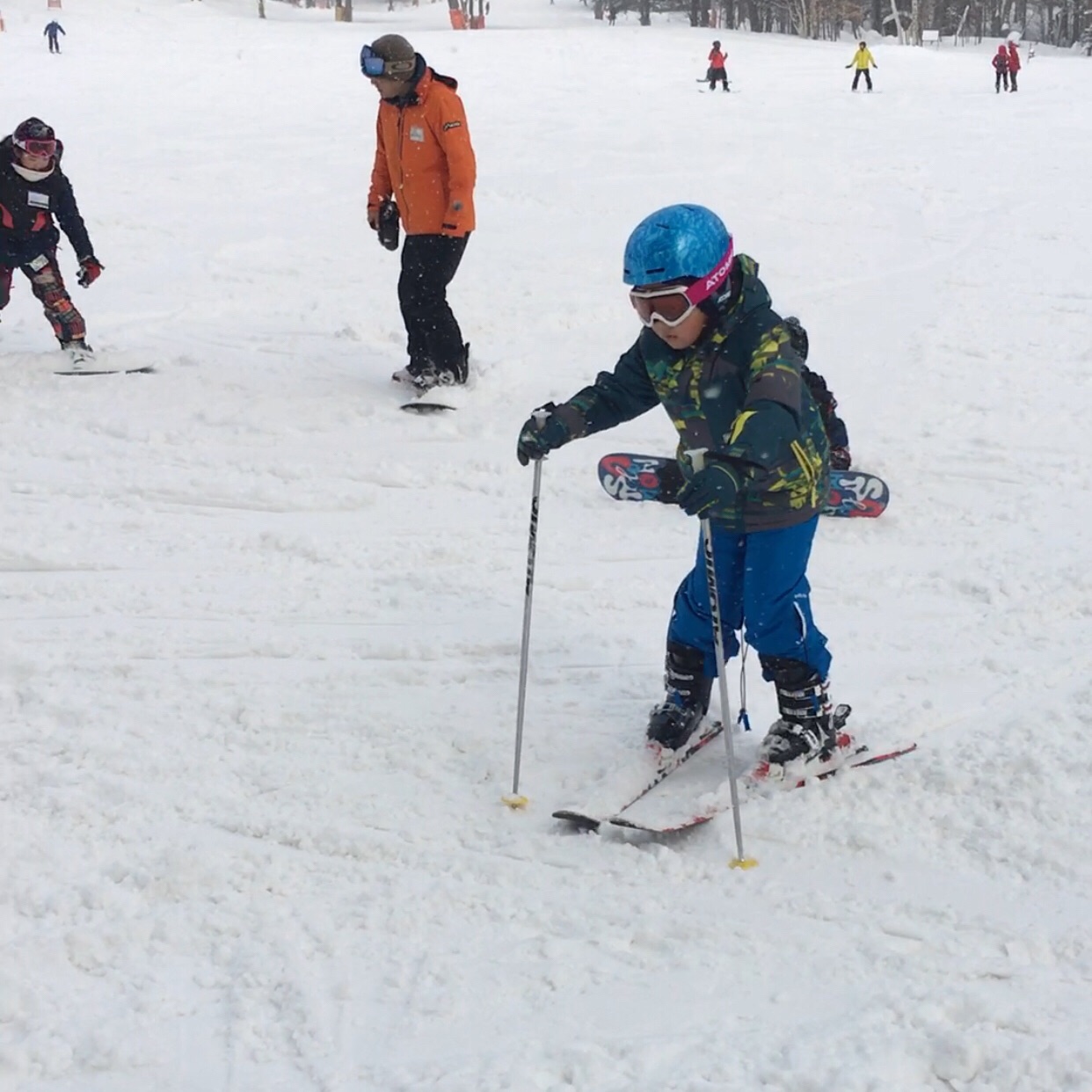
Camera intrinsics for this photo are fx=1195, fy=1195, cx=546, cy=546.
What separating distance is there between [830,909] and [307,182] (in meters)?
13.3

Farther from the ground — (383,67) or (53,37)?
(53,37)

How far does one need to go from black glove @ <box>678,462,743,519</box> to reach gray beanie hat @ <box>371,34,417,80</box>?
14.4 ft

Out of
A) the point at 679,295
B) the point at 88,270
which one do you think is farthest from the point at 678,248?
the point at 88,270

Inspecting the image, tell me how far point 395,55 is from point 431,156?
0.56 m

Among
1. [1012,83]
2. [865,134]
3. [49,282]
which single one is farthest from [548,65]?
[49,282]

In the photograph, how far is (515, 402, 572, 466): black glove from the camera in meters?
3.51

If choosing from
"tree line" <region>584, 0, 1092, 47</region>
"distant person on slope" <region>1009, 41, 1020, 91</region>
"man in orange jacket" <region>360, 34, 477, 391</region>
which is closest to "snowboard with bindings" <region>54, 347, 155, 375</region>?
"man in orange jacket" <region>360, 34, 477, 391</region>

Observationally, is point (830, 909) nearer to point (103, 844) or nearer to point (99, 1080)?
point (99, 1080)

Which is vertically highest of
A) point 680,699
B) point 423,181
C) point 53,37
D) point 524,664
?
point 53,37

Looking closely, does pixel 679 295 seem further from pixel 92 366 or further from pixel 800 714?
pixel 92 366

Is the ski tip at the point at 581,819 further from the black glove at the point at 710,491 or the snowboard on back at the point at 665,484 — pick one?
the snowboard on back at the point at 665,484

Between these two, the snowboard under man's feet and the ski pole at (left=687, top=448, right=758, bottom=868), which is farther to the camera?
the snowboard under man's feet

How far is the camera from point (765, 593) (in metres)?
3.54

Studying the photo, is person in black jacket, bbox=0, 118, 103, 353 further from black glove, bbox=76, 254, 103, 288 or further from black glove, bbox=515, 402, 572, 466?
black glove, bbox=515, 402, 572, 466
